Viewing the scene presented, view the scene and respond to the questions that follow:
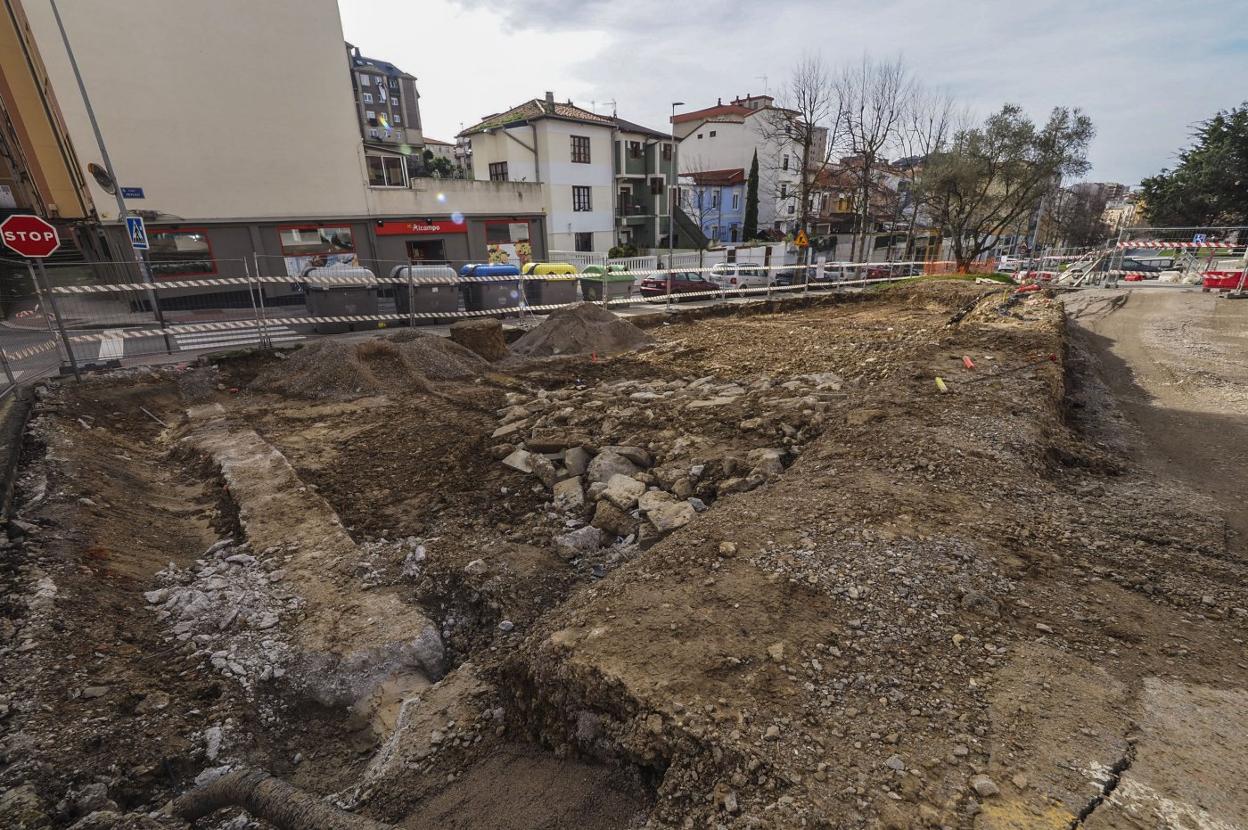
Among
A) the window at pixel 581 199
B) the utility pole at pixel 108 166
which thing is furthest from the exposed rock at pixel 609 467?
the window at pixel 581 199

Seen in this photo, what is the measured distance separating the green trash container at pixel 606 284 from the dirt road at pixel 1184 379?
13042 mm

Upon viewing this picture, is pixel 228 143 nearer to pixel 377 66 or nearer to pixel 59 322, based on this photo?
pixel 59 322

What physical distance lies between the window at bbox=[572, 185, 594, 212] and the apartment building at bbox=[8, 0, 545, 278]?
9.35 m

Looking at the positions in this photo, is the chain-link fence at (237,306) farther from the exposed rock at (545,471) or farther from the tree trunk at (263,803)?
the tree trunk at (263,803)

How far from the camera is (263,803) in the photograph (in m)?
2.61

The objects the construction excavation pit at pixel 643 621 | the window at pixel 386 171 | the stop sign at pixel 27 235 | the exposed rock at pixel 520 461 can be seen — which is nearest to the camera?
the construction excavation pit at pixel 643 621

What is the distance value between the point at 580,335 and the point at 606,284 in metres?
7.26

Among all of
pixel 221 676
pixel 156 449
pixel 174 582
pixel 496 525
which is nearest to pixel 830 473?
pixel 496 525

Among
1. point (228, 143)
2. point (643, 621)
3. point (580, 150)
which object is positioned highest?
point (580, 150)

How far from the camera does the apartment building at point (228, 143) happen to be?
61.6ft

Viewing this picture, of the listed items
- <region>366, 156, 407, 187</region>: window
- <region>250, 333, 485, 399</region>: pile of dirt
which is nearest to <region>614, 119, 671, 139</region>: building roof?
<region>366, 156, 407, 187</region>: window

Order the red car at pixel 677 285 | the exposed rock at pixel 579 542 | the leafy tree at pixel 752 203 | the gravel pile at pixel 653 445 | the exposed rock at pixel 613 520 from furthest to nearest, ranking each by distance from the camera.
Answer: the leafy tree at pixel 752 203 < the red car at pixel 677 285 < the gravel pile at pixel 653 445 < the exposed rock at pixel 613 520 < the exposed rock at pixel 579 542

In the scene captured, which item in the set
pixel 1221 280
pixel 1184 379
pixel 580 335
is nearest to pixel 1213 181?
pixel 1221 280

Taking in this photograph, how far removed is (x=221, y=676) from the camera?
11.7ft
